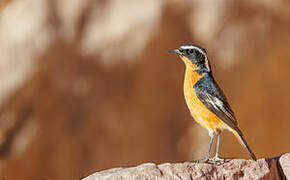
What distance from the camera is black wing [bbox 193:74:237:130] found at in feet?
17.5

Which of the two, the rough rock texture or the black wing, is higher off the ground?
the black wing

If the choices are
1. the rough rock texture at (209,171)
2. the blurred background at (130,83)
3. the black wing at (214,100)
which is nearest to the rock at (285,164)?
the rough rock texture at (209,171)

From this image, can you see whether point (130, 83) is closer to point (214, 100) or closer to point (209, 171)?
point (214, 100)

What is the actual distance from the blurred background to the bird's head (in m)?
5.97

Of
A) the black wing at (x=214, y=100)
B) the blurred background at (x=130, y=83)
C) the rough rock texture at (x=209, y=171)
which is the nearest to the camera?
the rough rock texture at (x=209, y=171)

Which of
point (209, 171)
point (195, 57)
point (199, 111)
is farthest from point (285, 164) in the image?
point (195, 57)

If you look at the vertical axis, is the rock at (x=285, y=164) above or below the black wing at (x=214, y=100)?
below

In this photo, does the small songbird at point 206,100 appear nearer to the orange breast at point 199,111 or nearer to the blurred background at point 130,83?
the orange breast at point 199,111

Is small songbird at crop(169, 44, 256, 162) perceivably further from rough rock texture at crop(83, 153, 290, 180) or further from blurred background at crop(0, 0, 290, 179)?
blurred background at crop(0, 0, 290, 179)

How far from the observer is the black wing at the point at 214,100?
5348 mm

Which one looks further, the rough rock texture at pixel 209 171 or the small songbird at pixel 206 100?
the small songbird at pixel 206 100

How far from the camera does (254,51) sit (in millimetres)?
11672

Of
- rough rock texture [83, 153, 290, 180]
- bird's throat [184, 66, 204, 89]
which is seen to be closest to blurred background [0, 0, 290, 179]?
bird's throat [184, 66, 204, 89]

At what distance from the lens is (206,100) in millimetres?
5410
